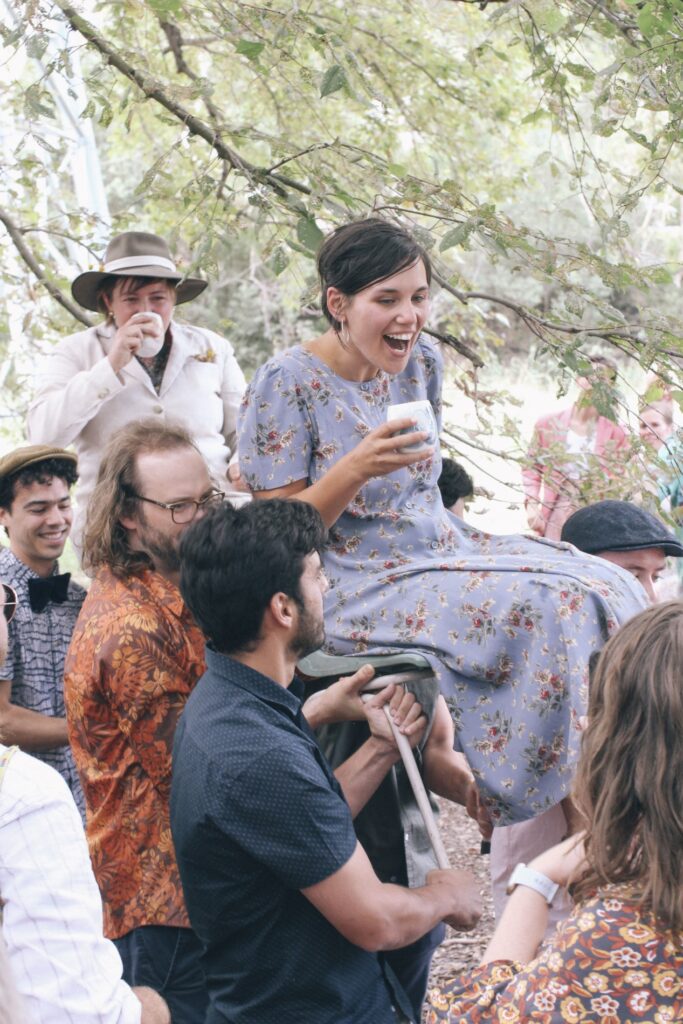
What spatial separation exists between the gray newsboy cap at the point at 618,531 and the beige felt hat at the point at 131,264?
5.56 feet

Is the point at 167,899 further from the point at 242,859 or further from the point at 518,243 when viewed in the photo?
the point at 518,243

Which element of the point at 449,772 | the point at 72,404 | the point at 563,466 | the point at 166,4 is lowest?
the point at 449,772

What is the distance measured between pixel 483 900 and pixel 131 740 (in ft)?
10.4

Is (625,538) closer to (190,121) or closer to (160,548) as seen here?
(160,548)

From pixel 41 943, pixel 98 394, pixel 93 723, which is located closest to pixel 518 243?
pixel 98 394

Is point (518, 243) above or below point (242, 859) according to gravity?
above

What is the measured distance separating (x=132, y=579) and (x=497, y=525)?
7.39 meters

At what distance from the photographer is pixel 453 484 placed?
12.9 feet

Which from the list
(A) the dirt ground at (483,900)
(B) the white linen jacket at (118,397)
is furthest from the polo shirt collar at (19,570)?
(A) the dirt ground at (483,900)

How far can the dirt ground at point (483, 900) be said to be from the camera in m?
4.85

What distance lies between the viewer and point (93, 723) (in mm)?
2830

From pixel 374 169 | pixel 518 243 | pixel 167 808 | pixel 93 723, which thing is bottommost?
pixel 167 808

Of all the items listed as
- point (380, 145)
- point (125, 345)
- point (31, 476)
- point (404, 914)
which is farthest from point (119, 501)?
point (380, 145)

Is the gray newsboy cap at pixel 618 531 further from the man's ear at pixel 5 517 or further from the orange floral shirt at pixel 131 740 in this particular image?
the man's ear at pixel 5 517
